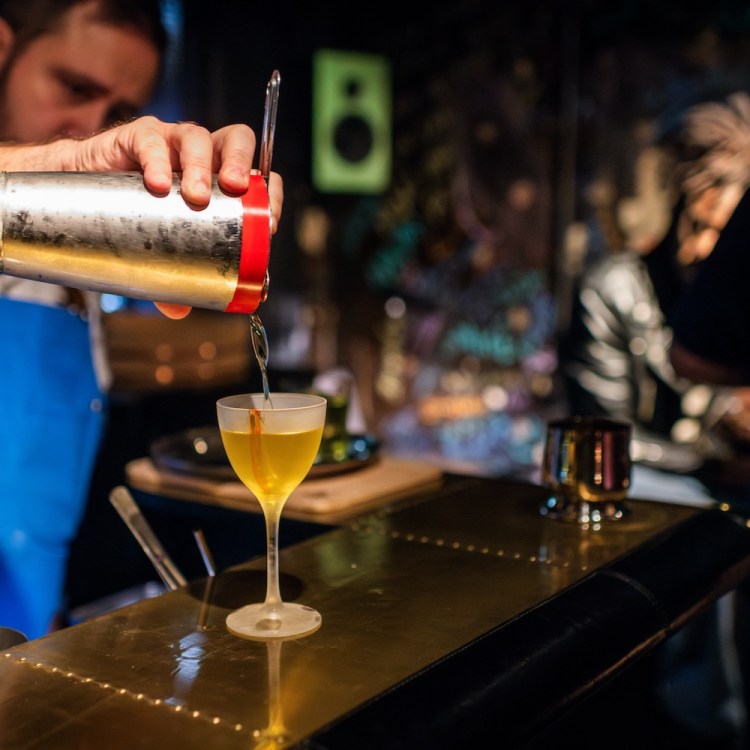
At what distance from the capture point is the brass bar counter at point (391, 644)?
743 mm

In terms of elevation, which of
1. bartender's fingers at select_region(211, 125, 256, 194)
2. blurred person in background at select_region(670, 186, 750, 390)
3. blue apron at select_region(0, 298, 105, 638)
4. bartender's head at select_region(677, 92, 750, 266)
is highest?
bartender's head at select_region(677, 92, 750, 266)

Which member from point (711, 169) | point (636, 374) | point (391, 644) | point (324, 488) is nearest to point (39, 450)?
point (324, 488)

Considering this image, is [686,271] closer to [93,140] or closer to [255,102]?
[255,102]

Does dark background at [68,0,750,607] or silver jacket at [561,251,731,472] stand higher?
dark background at [68,0,750,607]

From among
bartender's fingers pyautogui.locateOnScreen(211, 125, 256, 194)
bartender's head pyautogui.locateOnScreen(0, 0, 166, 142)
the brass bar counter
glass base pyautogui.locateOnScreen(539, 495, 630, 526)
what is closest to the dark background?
bartender's head pyautogui.locateOnScreen(0, 0, 166, 142)

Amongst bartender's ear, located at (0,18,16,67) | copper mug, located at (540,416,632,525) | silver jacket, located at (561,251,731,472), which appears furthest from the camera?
silver jacket, located at (561,251,731,472)

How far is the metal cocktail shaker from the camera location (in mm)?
930

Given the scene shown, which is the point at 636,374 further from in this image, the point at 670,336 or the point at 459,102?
the point at 459,102

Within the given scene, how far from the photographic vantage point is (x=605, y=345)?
160 inches

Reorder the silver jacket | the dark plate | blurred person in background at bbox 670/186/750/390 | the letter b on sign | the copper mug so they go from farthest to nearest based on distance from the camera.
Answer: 1. the letter b on sign
2. the silver jacket
3. blurred person in background at bbox 670/186/750/390
4. the dark plate
5. the copper mug

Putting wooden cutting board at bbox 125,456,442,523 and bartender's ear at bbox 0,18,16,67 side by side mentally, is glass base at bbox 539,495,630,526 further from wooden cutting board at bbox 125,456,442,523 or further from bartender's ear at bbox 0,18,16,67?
bartender's ear at bbox 0,18,16,67

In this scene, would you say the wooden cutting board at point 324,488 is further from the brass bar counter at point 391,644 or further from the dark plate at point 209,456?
the brass bar counter at point 391,644

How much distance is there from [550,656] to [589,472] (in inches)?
20.4

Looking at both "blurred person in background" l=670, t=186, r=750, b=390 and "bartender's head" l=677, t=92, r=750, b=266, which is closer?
"blurred person in background" l=670, t=186, r=750, b=390
